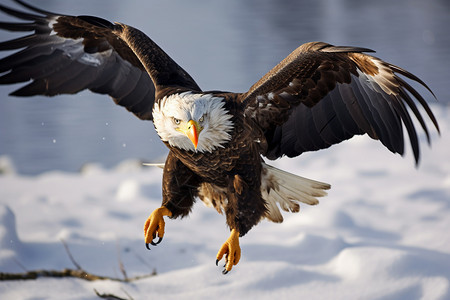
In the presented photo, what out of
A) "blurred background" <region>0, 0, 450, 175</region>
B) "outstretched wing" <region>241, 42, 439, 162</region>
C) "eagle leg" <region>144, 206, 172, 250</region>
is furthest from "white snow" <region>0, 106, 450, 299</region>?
"blurred background" <region>0, 0, 450, 175</region>

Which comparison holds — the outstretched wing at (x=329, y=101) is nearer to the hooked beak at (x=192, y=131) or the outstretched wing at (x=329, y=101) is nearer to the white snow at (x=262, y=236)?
the hooked beak at (x=192, y=131)

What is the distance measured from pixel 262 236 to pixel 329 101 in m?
1.80

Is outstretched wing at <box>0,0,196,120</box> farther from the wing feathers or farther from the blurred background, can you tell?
the blurred background

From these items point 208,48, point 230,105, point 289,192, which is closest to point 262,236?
point 289,192

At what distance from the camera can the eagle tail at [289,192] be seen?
149 inches

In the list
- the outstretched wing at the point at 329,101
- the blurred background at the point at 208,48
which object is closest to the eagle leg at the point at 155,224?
the outstretched wing at the point at 329,101

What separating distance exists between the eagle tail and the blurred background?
3581 mm

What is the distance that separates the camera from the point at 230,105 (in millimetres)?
3242

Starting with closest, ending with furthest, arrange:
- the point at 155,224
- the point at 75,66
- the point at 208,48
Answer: the point at 155,224 < the point at 75,66 < the point at 208,48

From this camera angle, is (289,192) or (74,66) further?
(74,66)

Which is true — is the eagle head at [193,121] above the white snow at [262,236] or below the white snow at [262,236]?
above

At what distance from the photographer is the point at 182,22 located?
16.1m

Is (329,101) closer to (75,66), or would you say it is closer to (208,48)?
(75,66)

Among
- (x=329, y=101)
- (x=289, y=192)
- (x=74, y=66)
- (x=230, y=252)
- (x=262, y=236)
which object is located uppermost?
(x=329, y=101)
